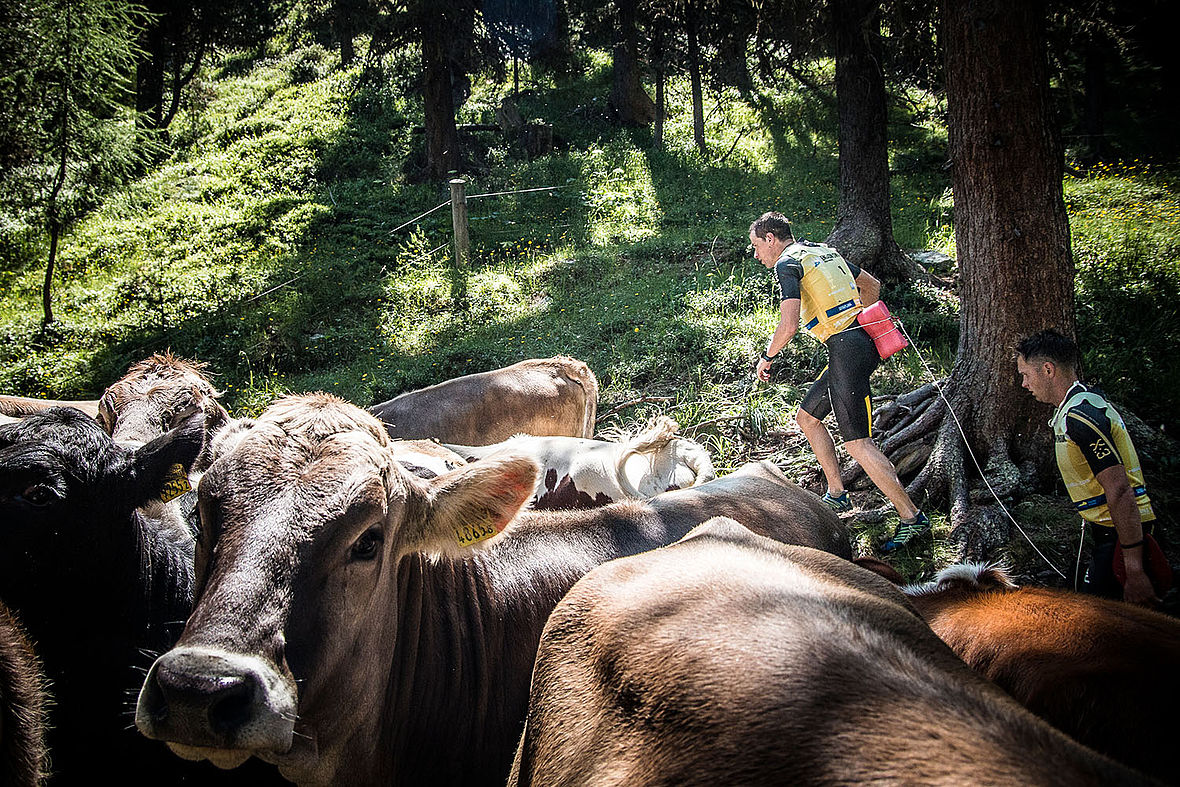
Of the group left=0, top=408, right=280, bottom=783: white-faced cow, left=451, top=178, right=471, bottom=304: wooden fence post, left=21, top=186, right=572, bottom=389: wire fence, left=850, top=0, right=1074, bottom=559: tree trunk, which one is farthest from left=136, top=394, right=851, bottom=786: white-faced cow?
left=451, top=178, right=471, bottom=304: wooden fence post

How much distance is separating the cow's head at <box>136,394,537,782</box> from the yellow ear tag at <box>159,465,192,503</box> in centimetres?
77

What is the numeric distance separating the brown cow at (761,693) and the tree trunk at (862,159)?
853 cm

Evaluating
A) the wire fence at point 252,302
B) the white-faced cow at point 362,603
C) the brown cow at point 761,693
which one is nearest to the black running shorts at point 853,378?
the white-faced cow at point 362,603

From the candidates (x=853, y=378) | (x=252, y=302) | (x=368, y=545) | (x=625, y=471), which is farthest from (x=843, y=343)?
(x=252, y=302)

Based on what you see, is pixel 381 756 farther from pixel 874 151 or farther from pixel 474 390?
pixel 874 151

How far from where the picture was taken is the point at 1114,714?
2.43 metres

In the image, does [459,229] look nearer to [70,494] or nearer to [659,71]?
[659,71]

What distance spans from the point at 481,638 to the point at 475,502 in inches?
24.0

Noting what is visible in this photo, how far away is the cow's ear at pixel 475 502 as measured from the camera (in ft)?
9.55

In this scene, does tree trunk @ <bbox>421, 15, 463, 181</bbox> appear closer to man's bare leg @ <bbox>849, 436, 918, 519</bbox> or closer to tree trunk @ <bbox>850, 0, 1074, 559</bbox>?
tree trunk @ <bbox>850, 0, 1074, 559</bbox>

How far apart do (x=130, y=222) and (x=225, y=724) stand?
1909 centimetres

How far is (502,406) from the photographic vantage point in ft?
26.9

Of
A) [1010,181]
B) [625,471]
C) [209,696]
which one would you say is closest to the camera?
[209,696]

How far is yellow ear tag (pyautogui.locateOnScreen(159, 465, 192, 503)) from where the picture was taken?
346cm
